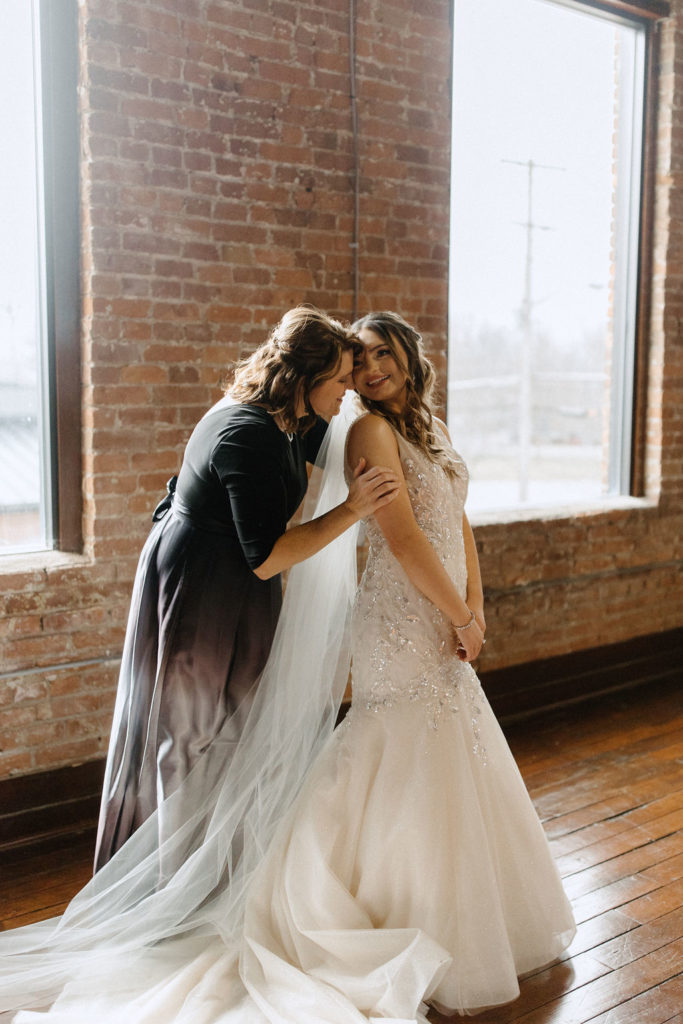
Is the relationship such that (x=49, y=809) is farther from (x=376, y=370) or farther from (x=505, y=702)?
(x=505, y=702)

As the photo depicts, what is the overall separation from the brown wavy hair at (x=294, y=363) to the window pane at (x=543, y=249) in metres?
Result: 2.18

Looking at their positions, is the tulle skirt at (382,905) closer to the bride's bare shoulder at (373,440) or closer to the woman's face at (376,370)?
the bride's bare shoulder at (373,440)

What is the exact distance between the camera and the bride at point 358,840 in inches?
92.7

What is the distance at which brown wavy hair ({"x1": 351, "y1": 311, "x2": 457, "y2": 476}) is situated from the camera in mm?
2611

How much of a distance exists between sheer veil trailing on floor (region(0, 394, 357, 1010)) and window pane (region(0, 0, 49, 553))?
119 centimetres

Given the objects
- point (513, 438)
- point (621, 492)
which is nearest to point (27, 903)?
point (513, 438)

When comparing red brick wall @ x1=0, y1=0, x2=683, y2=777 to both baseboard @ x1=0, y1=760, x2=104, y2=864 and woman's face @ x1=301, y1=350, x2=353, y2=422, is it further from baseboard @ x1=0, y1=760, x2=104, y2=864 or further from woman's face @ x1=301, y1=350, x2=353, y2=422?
woman's face @ x1=301, y1=350, x2=353, y2=422

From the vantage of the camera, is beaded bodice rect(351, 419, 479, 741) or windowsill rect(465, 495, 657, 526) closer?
beaded bodice rect(351, 419, 479, 741)

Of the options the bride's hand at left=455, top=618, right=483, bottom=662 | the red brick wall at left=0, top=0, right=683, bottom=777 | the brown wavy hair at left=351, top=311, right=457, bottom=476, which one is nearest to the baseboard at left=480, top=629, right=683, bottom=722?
the red brick wall at left=0, top=0, right=683, bottom=777

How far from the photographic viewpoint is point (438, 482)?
2674mm

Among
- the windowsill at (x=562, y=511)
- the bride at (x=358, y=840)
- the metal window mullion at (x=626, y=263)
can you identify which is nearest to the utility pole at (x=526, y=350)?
the windowsill at (x=562, y=511)

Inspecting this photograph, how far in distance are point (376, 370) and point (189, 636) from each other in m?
0.89

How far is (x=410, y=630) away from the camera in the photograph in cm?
263

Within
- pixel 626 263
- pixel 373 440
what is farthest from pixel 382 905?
pixel 626 263
